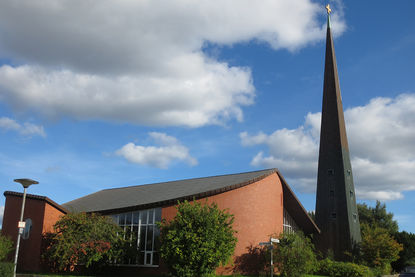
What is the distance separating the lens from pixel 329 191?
40.9m

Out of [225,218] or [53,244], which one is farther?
[53,244]

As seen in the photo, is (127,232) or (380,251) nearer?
(127,232)

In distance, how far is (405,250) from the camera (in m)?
47.6

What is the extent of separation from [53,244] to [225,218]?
35.8ft

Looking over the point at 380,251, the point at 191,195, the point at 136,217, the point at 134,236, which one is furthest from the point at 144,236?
the point at 380,251

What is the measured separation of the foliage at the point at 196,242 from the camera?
2027 cm

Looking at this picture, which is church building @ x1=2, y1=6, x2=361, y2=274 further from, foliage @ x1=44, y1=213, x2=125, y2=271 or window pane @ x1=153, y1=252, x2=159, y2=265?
foliage @ x1=44, y1=213, x2=125, y2=271

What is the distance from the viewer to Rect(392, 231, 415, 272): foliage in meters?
46.9

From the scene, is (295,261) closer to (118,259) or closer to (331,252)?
(118,259)

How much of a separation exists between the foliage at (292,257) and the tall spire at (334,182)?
47.7 feet

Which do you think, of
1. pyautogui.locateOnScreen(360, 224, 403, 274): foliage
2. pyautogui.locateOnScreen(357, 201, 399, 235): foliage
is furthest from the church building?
pyautogui.locateOnScreen(357, 201, 399, 235): foliage

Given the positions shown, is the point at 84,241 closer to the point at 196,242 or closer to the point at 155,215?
the point at 155,215

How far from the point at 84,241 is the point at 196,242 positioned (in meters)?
7.29

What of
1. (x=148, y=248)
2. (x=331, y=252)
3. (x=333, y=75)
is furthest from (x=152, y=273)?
(x=333, y=75)
